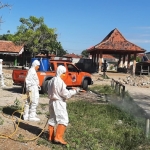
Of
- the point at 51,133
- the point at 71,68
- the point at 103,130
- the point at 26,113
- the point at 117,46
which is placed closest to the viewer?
the point at 51,133

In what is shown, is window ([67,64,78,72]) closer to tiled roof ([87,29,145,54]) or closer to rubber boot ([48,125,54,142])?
rubber boot ([48,125,54,142])

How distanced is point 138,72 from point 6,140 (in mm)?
34894

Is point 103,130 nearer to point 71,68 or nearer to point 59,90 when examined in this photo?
point 59,90

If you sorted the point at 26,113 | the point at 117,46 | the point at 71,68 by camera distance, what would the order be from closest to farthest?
the point at 26,113 → the point at 71,68 → the point at 117,46

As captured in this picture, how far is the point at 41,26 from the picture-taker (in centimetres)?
3744

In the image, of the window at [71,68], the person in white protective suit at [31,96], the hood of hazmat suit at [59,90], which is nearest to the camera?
the hood of hazmat suit at [59,90]

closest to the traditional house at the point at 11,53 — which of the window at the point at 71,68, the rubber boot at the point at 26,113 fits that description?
the window at the point at 71,68

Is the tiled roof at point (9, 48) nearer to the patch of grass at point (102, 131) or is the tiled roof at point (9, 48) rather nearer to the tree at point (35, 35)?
the tree at point (35, 35)

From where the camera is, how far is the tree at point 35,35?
36688mm

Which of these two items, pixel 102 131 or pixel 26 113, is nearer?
pixel 102 131

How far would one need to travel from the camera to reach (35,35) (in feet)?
120

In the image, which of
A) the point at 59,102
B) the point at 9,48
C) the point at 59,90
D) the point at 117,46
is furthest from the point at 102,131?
the point at 9,48

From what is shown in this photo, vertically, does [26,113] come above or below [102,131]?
above

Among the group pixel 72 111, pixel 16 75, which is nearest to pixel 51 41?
pixel 16 75
